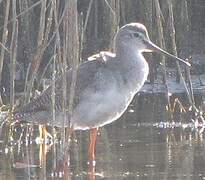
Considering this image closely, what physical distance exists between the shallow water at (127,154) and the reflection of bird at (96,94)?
0.26 metres

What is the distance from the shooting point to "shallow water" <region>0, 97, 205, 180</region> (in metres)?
7.20

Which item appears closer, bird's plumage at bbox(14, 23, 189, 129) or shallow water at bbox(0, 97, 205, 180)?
shallow water at bbox(0, 97, 205, 180)

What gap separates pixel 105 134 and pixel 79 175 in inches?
75.1

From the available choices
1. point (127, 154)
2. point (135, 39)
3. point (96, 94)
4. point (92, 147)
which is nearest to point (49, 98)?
point (96, 94)

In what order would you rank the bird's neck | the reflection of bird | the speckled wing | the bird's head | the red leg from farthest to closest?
the bird's head
the bird's neck
the speckled wing
the reflection of bird
the red leg

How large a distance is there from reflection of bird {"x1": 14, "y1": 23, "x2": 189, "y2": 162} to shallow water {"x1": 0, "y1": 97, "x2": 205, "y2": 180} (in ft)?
0.86

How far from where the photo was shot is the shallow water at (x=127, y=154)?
7.20 meters

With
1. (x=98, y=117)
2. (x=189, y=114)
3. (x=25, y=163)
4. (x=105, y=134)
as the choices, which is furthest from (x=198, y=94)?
(x=25, y=163)

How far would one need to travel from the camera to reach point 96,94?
316 inches

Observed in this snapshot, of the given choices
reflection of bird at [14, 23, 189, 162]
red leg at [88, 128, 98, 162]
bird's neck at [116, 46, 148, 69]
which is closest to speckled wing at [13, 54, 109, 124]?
reflection of bird at [14, 23, 189, 162]

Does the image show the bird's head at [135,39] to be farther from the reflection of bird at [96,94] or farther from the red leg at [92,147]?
the red leg at [92,147]

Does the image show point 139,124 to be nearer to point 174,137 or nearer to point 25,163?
point 174,137

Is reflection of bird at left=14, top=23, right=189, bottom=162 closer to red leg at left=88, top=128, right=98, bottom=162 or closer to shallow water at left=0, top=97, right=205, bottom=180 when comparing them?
red leg at left=88, top=128, right=98, bottom=162

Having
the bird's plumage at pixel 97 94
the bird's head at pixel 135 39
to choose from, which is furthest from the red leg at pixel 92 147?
the bird's head at pixel 135 39
